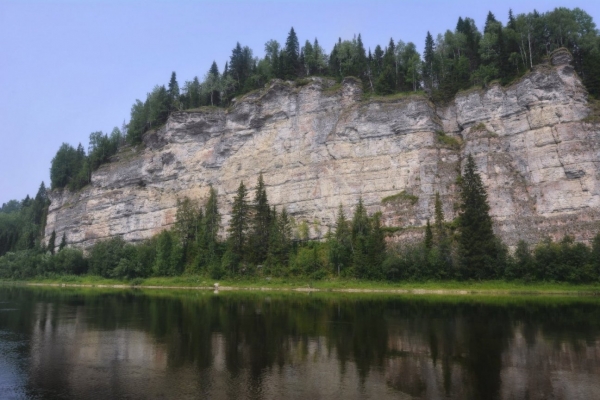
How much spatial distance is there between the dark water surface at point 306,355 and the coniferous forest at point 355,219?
1848 cm

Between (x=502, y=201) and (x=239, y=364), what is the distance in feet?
159

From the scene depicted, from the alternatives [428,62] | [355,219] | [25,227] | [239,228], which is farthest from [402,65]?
[25,227]

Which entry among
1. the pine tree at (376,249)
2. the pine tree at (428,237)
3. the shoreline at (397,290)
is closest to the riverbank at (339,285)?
the shoreline at (397,290)

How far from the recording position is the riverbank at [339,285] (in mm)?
42162

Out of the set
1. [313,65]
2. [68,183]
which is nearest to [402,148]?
[313,65]

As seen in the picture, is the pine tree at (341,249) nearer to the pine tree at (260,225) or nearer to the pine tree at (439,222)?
the pine tree at (260,225)

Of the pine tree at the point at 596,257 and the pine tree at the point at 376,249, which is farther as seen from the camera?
the pine tree at the point at 376,249

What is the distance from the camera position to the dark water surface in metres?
12.1

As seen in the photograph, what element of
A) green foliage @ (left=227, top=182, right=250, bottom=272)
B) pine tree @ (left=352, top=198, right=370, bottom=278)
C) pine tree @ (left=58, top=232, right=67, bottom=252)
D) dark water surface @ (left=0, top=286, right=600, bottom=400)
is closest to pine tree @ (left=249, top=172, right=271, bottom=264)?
green foliage @ (left=227, top=182, right=250, bottom=272)

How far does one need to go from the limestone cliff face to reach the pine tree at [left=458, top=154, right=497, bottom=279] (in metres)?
4.60

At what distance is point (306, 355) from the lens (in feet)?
53.5

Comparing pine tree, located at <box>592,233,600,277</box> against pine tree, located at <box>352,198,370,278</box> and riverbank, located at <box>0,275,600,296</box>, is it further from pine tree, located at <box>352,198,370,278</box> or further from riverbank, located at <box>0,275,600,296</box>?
pine tree, located at <box>352,198,370,278</box>

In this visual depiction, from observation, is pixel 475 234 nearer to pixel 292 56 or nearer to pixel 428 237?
pixel 428 237

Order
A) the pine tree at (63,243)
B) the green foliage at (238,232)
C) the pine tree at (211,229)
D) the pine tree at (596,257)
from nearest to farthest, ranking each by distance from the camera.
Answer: the pine tree at (596,257) → the green foliage at (238,232) → the pine tree at (211,229) → the pine tree at (63,243)
